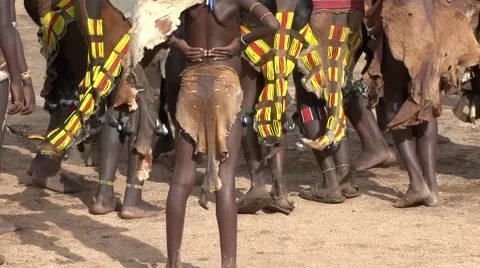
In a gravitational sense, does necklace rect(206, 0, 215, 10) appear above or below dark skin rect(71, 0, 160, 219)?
above

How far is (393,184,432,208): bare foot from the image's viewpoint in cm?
805

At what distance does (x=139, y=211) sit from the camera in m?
7.82

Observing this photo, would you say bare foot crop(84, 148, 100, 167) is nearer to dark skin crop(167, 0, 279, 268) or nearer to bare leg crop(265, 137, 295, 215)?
bare leg crop(265, 137, 295, 215)

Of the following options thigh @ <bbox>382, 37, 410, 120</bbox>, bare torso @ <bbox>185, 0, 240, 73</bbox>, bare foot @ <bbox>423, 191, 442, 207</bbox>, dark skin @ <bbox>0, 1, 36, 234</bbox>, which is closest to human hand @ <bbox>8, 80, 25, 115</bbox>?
dark skin @ <bbox>0, 1, 36, 234</bbox>

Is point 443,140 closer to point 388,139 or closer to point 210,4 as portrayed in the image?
point 388,139

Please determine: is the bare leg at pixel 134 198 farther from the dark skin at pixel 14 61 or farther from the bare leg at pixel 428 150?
the bare leg at pixel 428 150

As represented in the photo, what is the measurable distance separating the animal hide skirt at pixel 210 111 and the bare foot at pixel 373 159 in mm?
3144

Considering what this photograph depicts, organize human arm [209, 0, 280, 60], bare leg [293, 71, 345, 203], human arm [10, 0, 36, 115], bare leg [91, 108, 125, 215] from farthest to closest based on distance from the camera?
bare leg [293, 71, 345, 203]
bare leg [91, 108, 125, 215]
human arm [10, 0, 36, 115]
human arm [209, 0, 280, 60]

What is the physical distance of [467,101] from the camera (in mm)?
9062

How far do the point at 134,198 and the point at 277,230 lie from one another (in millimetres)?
983

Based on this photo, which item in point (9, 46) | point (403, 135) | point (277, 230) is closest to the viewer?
point (9, 46)

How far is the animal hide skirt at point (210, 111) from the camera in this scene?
609 centimetres

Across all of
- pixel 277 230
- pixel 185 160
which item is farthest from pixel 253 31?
pixel 277 230

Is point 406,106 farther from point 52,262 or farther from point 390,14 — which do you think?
point 52,262
